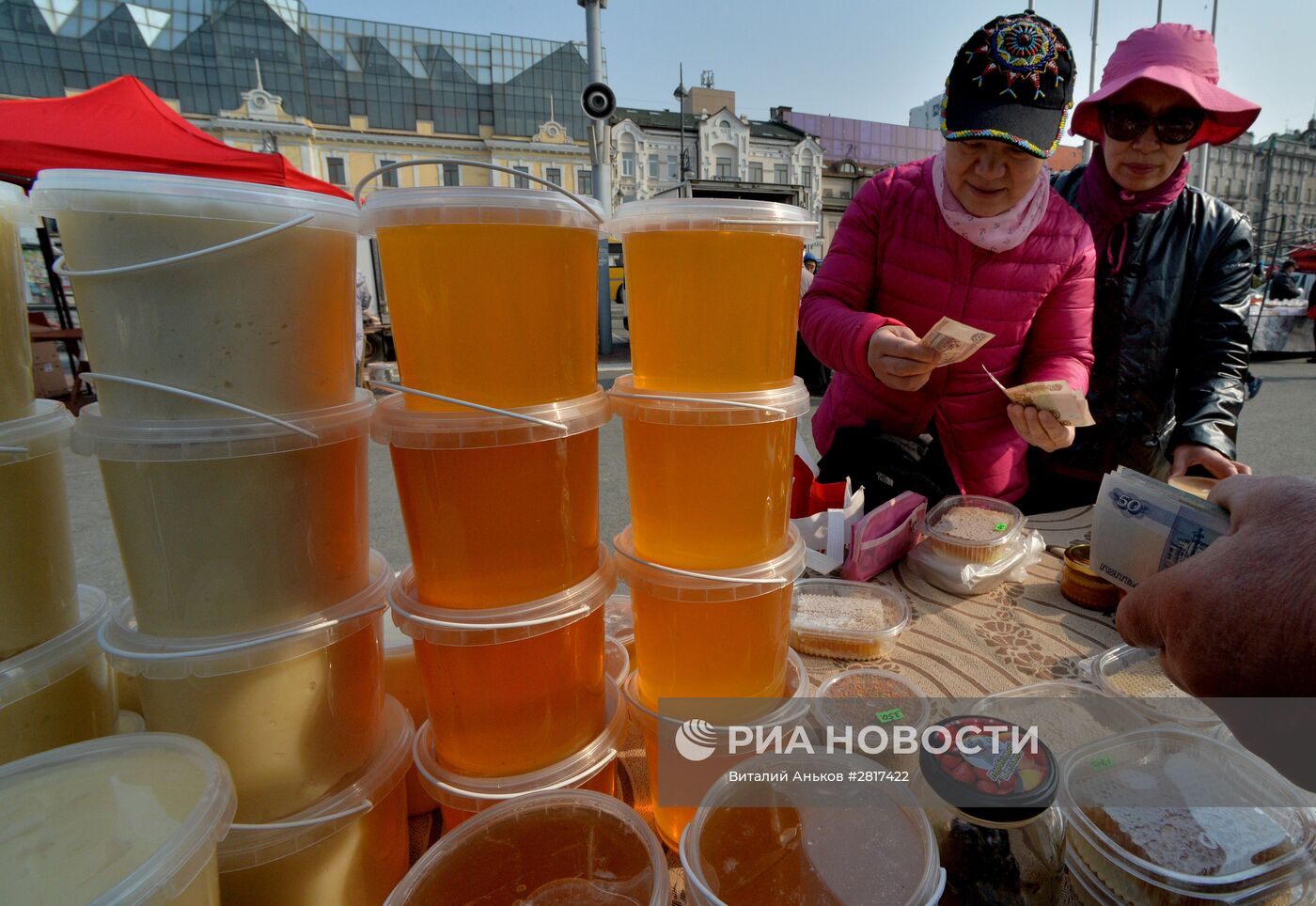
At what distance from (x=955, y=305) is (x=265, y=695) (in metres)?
1.78

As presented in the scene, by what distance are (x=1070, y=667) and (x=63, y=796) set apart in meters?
1.54

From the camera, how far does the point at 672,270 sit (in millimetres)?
857

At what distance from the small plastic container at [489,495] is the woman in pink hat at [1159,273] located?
72.5 inches

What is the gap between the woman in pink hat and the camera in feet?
5.73

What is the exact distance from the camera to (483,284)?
2.44 feet

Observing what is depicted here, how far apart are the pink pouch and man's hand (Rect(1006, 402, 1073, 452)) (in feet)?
0.98

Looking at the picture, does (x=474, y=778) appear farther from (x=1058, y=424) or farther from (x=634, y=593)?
(x=1058, y=424)

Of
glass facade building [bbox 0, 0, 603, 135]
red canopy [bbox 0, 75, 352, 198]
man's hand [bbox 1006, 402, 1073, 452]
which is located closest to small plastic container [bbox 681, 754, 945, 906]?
man's hand [bbox 1006, 402, 1073, 452]

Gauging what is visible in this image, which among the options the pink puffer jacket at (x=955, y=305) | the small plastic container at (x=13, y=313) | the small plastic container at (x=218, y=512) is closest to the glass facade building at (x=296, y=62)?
the pink puffer jacket at (x=955, y=305)

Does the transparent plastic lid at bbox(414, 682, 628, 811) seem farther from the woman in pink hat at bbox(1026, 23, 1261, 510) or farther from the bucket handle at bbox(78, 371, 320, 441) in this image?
the woman in pink hat at bbox(1026, 23, 1261, 510)

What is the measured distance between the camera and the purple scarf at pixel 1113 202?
1838 mm

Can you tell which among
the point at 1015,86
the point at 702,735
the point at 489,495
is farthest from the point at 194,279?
the point at 1015,86

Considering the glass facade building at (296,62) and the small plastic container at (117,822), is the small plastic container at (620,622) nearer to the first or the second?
the small plastic container at (117,822)

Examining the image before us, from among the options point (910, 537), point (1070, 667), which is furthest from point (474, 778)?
point (910, 537)
